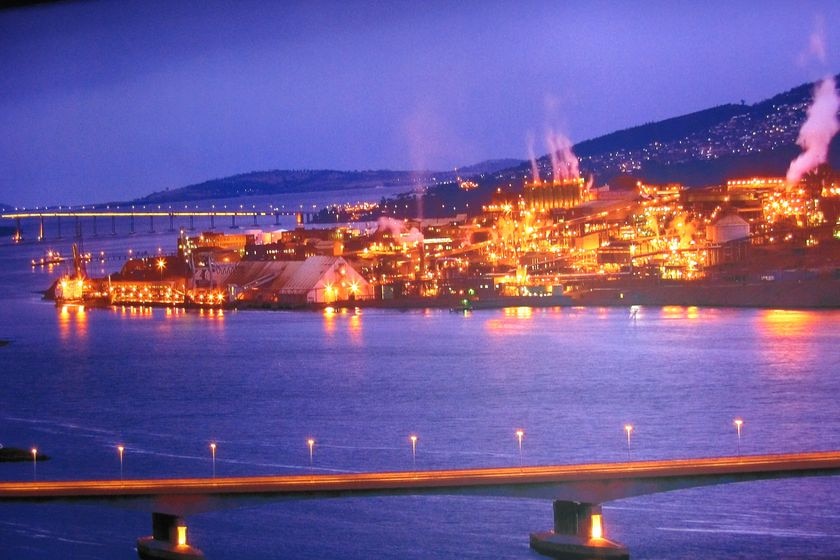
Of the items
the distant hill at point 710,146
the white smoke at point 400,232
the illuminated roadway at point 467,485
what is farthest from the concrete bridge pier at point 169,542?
the distant hill at point 710,146

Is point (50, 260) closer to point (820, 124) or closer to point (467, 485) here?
point (820, 124)

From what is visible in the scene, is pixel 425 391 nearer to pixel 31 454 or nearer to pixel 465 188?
pixel 31 454

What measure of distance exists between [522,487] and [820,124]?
16303 millimetres

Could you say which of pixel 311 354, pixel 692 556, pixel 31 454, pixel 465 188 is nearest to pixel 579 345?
pixel 311 354

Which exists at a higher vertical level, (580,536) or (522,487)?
(522,487)

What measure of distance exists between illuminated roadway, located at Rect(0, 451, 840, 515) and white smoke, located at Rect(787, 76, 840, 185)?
586 inches

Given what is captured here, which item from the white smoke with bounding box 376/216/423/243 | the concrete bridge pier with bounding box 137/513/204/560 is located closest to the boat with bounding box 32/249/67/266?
the white smoke with bounding box 376/216/423/243

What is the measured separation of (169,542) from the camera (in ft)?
14.3

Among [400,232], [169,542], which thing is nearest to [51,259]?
[400,232]

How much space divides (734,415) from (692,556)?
2544 millimetres

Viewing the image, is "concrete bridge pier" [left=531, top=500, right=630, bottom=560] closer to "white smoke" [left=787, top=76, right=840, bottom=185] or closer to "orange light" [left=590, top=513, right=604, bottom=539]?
"orange light" [left=590, top=513, right=604, bottom=539]

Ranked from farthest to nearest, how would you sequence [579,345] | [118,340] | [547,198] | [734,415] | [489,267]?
1. [547,198]
2. [489,267]
3. [118,340]
4. [579,345]
5. [734,415]

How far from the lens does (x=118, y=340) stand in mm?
10984

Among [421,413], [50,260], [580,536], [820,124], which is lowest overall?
[580,536]
